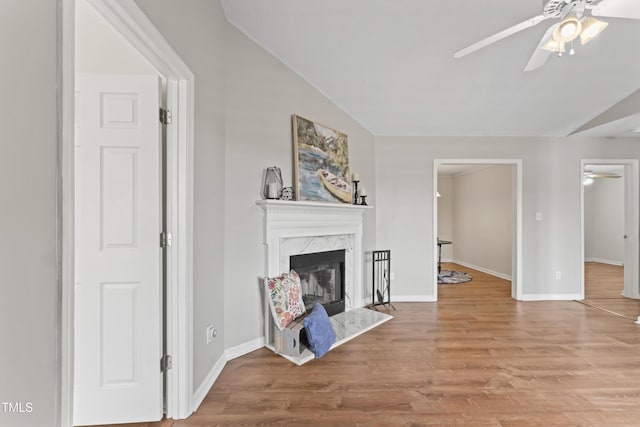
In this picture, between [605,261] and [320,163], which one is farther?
[605,261]

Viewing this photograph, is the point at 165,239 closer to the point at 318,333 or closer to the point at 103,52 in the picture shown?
the point at 103,52

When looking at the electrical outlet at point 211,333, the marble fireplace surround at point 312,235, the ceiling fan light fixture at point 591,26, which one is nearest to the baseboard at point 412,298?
the marble fireplace surround at point 312,235

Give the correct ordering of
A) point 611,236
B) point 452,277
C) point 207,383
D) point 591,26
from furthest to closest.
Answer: point 611,236 → point 452,277 → point 207,383 → point 591,26

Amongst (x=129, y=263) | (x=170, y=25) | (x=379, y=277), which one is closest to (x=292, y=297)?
(x=129, y=263)

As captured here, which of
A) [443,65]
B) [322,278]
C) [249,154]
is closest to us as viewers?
[249,154]

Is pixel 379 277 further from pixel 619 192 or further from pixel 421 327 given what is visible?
pixel 619 192

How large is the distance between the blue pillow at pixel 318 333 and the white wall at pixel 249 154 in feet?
1.63

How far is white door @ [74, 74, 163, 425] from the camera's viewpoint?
5.40 ft


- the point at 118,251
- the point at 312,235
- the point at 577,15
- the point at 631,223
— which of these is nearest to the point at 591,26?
the point at 577,15

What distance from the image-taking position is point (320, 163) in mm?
3273

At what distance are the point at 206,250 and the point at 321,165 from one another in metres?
1.67

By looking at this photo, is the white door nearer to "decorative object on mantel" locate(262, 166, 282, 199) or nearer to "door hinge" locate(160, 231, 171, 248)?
"door hinge" locate(160, 231, 171, 248)

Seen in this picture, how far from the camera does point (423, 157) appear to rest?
4.36 metres
